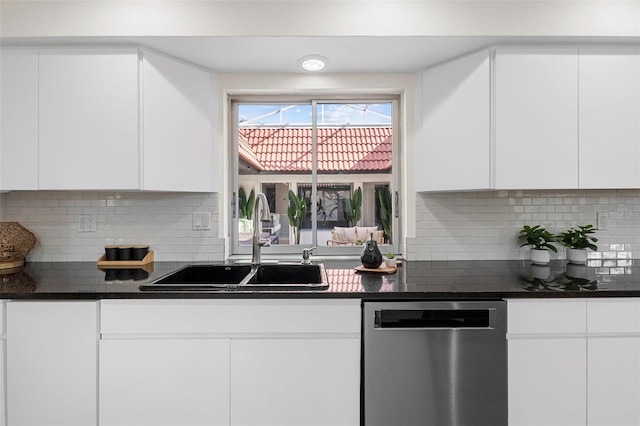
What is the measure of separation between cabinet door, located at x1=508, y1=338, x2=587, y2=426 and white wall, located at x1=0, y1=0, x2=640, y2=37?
1490mm

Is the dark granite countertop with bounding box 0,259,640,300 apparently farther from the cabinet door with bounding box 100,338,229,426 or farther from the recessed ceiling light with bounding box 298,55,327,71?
the recessed ceiling light with bounding box 298,55,327,71

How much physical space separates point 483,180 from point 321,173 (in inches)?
40.0

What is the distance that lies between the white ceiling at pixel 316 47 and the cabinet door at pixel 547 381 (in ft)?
4.81

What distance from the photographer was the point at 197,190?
2.28 meters

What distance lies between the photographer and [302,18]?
6.42 ft

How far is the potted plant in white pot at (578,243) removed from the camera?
89.8 inches

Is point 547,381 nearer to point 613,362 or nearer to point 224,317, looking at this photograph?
point 613,362

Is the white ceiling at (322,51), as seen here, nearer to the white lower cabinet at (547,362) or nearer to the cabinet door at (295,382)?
the white lower cabinet at (547,362)

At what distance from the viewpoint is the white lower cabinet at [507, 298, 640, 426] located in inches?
65.8

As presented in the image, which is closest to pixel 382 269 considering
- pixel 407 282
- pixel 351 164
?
pixel 407 282

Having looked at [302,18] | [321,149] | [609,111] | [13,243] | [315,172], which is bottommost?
A: [13,243]

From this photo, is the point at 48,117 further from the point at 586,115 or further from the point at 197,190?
the point at 586,115

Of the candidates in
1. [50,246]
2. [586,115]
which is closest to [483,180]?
[586,115]

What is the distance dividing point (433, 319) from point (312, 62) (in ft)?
4.94
